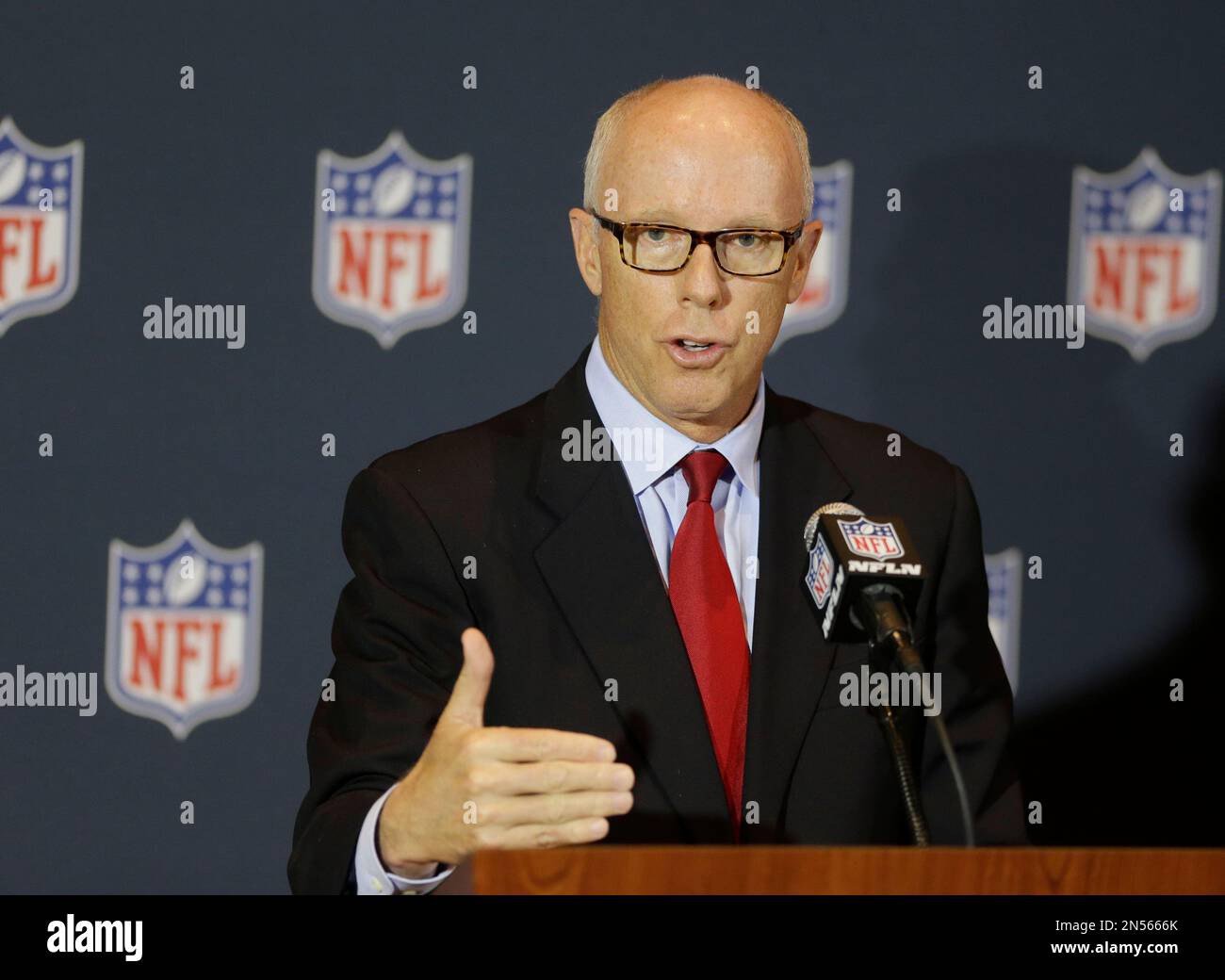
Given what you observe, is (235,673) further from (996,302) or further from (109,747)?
(996,302)

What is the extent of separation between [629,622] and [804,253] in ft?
2.05

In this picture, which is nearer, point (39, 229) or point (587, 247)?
point (587, 247)

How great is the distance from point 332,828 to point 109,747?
1100 mm

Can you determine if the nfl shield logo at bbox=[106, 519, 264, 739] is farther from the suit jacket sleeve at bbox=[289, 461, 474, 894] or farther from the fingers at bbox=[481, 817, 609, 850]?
the fingers at bbox=[481, 817, 609, 850]

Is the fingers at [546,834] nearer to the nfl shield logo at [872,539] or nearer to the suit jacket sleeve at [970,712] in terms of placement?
the nfl shield logo at [872,539]

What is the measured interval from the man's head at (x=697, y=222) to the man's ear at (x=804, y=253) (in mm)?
→ 52

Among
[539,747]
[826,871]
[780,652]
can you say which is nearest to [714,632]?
[780,652]

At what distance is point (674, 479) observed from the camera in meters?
→ 2.06

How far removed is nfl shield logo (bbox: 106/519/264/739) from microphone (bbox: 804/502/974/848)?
1398 millimetres

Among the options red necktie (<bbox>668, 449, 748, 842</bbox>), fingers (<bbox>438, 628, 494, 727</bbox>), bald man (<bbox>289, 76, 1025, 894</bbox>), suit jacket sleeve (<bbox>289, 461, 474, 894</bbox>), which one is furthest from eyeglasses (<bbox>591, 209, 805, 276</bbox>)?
fingers (<bbox>438, 628, 494, 727</bbox>)

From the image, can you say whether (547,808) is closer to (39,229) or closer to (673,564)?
(673,564)

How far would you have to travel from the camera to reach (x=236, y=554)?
8.74 ft

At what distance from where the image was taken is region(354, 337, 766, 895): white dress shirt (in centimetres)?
204
